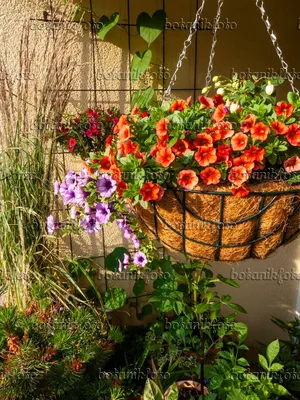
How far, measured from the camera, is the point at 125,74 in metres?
1.73

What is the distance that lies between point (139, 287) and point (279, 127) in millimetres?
1153

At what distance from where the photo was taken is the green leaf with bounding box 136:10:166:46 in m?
1.55

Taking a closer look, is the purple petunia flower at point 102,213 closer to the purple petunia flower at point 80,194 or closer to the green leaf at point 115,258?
the purple petunia flower at point 80,194

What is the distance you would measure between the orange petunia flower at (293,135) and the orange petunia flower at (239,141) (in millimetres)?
100

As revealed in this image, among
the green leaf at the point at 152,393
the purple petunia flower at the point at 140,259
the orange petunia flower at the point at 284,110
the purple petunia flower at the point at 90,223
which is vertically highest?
the orange petunia flower at the point at 284,110

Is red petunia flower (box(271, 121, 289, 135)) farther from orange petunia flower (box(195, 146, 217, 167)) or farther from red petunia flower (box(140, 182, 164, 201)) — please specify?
red petunia flower (box(140, 182, 164, 201))

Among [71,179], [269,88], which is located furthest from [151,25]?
[71,179]

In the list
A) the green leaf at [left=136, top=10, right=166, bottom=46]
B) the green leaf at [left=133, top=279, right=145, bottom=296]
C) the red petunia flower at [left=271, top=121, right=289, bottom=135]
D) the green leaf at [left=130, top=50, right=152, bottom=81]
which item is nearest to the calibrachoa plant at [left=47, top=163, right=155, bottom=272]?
the red petunia flower at [left=271, top=121, right=289, bottom=135]

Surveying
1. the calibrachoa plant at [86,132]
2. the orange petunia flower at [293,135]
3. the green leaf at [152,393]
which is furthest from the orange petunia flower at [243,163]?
the green leaf at [152,393]

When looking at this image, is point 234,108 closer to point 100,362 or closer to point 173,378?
point 100,362

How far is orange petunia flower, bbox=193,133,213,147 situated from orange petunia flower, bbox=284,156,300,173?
18cm

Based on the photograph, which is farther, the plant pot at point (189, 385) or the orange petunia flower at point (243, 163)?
the plant pot at point (189, 385)

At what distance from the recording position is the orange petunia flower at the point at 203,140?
2.90ft

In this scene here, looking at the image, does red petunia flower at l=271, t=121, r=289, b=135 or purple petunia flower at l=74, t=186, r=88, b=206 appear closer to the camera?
red petunia flower at l=271, t=121, r=289, b=135
